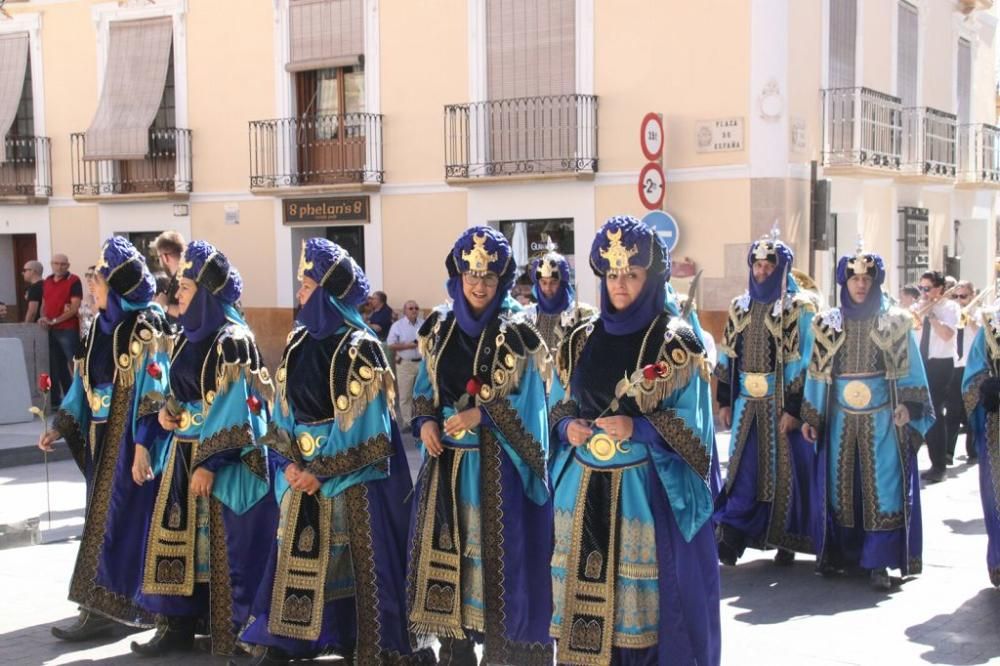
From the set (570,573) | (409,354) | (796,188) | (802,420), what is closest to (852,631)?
(802,420)

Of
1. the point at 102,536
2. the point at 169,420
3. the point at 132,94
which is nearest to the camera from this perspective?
the point at 169,420

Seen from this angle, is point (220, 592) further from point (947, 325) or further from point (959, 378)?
point (959, 378)

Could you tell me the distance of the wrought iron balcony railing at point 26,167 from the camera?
73.8 ft

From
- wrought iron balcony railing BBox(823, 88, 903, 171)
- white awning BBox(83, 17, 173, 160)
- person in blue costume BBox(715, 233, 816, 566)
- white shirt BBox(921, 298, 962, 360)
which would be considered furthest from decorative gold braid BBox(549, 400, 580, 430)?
white awning BBox(83, 17, 173, 160)

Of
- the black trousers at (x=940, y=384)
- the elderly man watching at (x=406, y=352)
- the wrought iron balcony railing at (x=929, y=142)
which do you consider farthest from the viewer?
the wrought iron balcony railing at (x=929, y=142)

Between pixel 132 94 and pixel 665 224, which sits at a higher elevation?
pixel 132 94

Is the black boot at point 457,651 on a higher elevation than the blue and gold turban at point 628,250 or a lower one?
lower

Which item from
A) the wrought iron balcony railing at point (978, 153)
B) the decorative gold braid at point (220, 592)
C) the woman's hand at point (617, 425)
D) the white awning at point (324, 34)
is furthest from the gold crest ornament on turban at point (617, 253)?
the wrought iron balcony railing at point (978, 153)

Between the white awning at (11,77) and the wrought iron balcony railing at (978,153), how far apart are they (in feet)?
55.2

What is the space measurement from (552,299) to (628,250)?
4.00 meters

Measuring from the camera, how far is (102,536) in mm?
6855

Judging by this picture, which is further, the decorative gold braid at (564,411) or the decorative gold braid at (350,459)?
the decorative gold braid at (350,459)

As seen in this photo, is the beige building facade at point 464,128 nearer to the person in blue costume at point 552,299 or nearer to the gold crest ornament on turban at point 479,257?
the person in blue costume at point 552,299

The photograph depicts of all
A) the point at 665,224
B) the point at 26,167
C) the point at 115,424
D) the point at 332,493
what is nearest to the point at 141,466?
the point at 115,424
